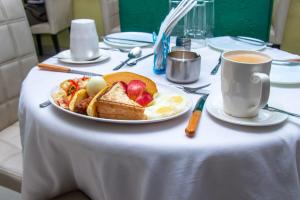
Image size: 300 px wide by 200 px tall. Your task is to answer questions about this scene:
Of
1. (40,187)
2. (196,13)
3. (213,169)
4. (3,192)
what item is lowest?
(3,192)

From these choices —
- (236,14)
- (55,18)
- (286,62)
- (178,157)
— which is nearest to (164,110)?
(178,157)

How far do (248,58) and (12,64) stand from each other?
920mm

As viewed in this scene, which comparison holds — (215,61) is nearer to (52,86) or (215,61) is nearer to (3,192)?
(52,86)

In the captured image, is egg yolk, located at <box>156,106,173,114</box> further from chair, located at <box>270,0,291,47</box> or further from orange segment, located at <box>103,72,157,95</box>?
chair, located at <box>270,0,291,47</box>

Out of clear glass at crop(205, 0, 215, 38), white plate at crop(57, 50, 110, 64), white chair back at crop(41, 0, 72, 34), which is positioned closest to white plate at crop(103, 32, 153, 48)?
white plate at crop(57, 50, 110, 64)

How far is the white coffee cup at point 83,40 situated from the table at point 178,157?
0.37 m

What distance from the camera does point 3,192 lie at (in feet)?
5.12

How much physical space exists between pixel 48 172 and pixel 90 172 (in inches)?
5.5

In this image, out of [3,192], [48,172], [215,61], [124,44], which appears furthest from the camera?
[3,192]

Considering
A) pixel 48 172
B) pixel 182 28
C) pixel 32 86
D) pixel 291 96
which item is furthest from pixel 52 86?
pixel 182 28

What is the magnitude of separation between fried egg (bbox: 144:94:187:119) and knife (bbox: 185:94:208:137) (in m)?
0.03

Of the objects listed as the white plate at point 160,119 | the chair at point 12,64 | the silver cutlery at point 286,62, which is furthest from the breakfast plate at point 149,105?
the chair at point 12,64

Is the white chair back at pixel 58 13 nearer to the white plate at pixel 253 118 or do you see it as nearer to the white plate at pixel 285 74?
the white plate at pixel 285 74

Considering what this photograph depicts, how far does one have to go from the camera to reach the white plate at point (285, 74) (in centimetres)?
83
